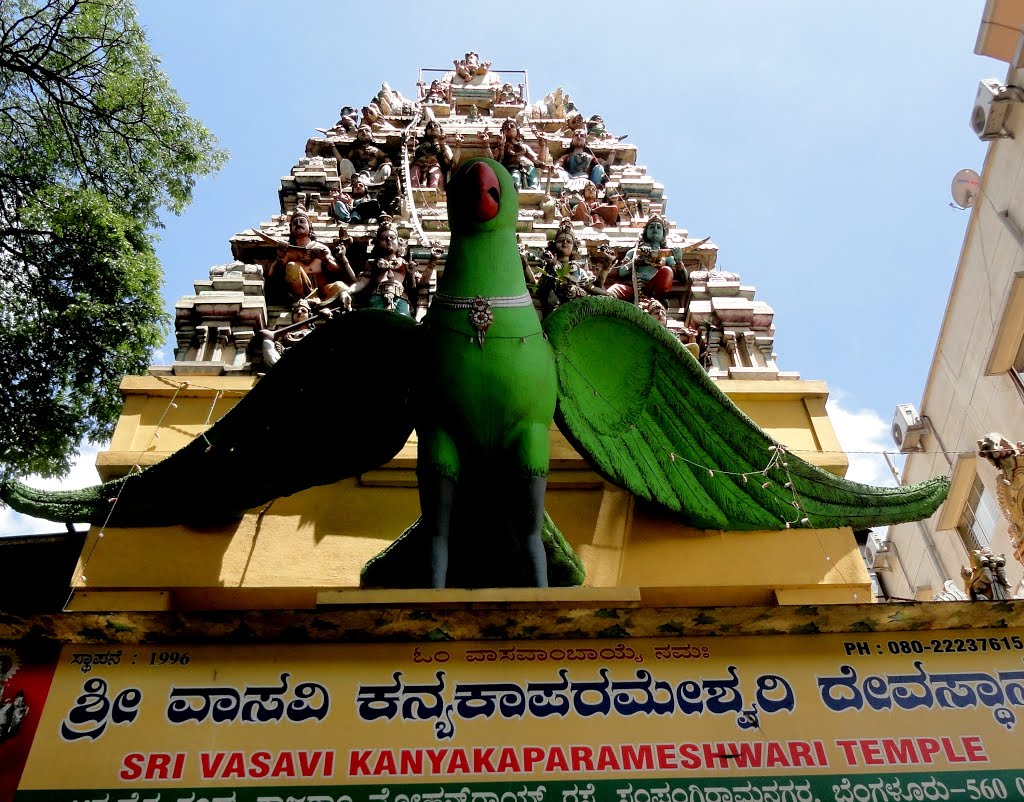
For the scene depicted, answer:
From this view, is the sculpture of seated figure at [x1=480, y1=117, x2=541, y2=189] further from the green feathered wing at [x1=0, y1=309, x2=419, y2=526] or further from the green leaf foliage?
the green feathered wing at [x1=0, y1=309, x2=419, y2=526]

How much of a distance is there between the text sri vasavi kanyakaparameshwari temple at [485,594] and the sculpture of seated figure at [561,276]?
1190 mm

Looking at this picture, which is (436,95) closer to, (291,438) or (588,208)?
(588,208)

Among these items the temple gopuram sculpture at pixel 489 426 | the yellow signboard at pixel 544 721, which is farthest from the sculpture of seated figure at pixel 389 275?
the yellow signboard at pixel 544 721

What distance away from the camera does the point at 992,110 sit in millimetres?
14078

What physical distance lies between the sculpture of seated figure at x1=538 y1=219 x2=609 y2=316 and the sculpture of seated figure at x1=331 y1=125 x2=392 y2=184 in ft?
15.5

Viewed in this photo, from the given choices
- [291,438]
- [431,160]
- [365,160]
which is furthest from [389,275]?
[365,160]

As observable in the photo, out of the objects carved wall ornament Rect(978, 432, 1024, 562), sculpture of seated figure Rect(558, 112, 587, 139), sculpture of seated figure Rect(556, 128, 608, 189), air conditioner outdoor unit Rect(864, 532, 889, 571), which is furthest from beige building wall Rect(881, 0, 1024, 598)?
sculpture of seated figure Rect(558, 112, 587, 139)

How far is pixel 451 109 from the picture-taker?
1712 centimetres

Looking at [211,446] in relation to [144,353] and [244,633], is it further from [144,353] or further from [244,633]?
[144,353]

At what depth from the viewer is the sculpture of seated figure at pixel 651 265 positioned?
9.80 meters

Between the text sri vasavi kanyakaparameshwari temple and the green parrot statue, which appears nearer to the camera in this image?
the text sri vasavi kanyakaparameshwari temple

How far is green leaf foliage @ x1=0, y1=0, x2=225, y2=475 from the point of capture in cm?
1069

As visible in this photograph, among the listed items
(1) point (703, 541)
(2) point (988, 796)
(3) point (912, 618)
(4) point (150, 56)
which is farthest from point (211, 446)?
(4) point (150, 56)

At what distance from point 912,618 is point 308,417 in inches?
149
